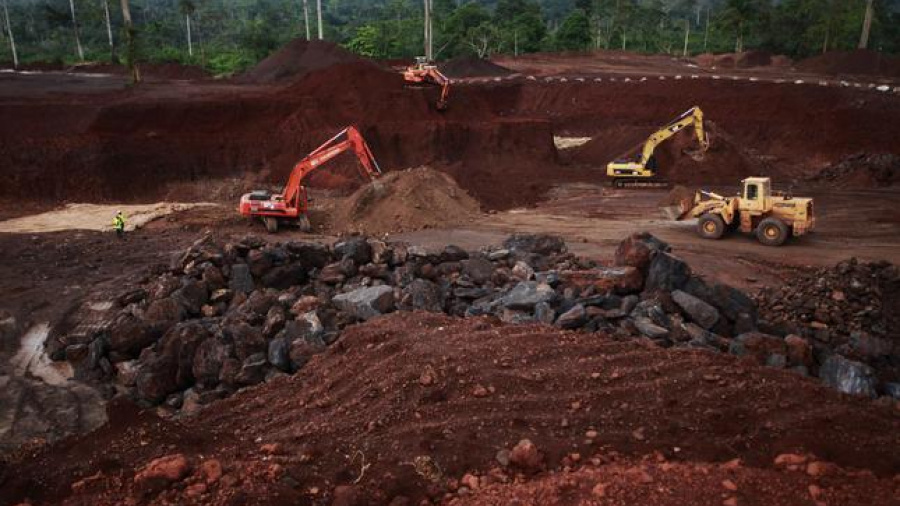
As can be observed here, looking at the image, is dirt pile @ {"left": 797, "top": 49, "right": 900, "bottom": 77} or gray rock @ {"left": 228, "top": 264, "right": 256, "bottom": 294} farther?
dirt pile @ {"left": 797, "top": 49, "right": 900, "bottom": 77}

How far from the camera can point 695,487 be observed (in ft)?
17.5

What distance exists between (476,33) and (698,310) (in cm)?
4701

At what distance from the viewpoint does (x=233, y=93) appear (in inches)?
1221

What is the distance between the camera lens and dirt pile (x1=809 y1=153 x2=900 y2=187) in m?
22.5

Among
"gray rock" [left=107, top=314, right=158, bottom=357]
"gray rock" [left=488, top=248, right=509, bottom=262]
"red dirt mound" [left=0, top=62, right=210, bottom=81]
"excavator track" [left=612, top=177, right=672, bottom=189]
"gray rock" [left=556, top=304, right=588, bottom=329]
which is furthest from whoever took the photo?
"red dirt mound" [left=0, top=62, right=210, bottom=81]

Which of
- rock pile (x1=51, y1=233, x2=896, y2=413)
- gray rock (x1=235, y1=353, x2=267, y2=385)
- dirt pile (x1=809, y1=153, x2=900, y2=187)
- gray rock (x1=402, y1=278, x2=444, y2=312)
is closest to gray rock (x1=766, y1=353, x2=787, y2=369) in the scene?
rock pile (x1=51, y1=233, x2=896, y2=413)

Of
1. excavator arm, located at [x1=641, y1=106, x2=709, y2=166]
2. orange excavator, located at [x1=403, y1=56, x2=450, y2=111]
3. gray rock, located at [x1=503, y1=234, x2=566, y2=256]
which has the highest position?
orange excavator, located at [x1=403, y1=56, x2=450, y2=111]

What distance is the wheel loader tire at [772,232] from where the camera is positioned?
16531 mm

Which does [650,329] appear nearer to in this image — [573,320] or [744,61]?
[573,320]

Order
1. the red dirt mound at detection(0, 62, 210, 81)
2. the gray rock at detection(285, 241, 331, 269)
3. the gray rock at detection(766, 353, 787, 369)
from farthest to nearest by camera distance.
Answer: the red dirt mound at detection(0, 62, 210, 81) → the gray rock at detection(285, 241, 331, 269) → the gray rock at detection(766, 353, 787, 369)

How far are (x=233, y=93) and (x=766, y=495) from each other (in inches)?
1180

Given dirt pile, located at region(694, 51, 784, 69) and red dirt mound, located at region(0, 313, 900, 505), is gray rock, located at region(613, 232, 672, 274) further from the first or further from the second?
dirt pile, located at region(694, 51, 784, 69)

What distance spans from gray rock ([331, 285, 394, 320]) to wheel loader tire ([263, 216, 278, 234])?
7.90m

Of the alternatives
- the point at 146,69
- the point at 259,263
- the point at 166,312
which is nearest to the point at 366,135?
the point at 259,263
